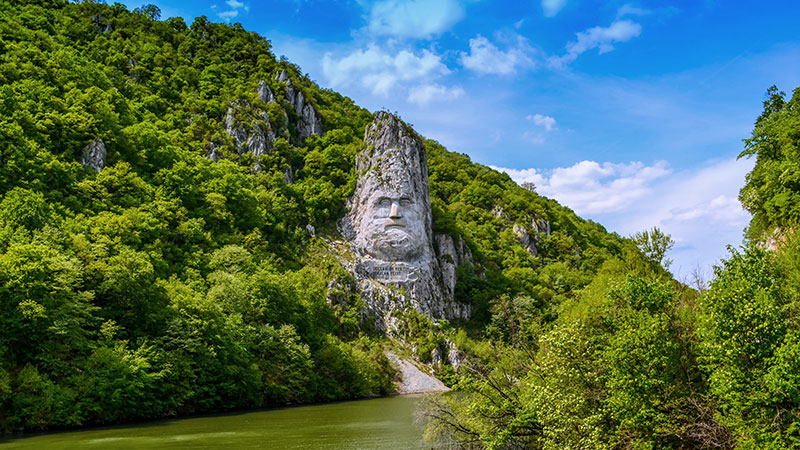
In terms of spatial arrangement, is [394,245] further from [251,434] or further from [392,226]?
[251,434]

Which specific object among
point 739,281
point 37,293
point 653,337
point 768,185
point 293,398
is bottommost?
point 293,398

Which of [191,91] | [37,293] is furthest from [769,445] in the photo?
[191,91]

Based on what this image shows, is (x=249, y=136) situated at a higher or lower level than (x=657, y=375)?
higher

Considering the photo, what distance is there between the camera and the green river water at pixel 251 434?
80.1 feet

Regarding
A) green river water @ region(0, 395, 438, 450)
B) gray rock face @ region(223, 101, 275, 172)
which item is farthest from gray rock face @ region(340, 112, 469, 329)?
green river water @ region(0, 395, 438, 450)

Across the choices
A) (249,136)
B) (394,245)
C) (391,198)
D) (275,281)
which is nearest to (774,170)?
(275,281)

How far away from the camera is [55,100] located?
6156 cm

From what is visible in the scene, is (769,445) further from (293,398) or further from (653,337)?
(293,398)

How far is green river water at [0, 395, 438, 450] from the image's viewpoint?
24422 mm

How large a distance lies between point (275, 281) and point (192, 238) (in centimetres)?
1207

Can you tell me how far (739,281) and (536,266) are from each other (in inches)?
3828

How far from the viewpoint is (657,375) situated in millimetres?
16453

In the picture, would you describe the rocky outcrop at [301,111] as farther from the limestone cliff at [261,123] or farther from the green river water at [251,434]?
the green river water at [251,434]

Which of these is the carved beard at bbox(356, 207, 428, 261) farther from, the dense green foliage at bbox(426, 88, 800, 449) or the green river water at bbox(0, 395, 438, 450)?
the dense green foliage at bbox(426, 88, 800, 449)
